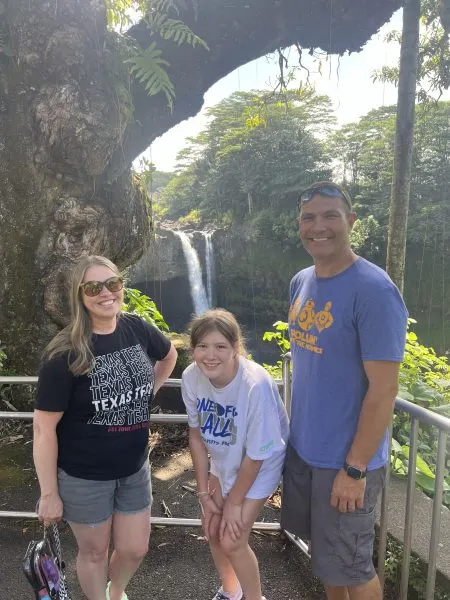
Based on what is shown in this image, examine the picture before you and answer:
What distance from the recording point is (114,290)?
1.85 meters

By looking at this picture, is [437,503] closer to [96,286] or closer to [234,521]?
[234,521]

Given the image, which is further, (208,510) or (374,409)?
(208,510)

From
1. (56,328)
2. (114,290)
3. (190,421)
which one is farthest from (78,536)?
(56,328)

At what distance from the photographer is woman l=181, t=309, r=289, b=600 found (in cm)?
182

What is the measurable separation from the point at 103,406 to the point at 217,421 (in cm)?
45

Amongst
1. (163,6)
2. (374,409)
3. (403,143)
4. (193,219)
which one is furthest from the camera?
(193,219)

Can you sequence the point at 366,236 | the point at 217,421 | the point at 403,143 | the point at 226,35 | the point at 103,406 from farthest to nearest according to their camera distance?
the point at 366,236 → the point at 403,143 → the point at 226,35 → the point at 217,421 → the point at 103,406

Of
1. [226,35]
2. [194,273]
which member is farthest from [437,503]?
[194,273]

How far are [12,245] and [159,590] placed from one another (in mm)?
2628

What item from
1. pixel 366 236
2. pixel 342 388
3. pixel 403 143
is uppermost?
pixel 403 143

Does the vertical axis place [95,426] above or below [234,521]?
above

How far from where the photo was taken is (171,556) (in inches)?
104

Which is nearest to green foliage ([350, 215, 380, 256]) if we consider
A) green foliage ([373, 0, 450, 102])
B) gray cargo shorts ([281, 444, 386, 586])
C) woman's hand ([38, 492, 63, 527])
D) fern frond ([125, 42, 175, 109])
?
green foliage ([373, 0, 450, 102])

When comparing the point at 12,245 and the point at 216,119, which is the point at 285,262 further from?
the point at 12,245
